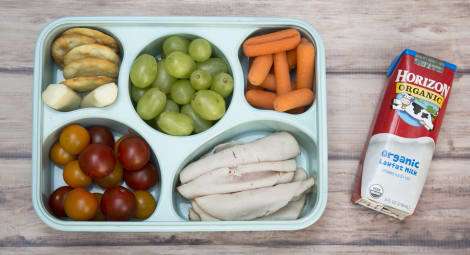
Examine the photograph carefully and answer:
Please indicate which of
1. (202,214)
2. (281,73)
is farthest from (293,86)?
(202,214)

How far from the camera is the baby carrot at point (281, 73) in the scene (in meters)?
1.03

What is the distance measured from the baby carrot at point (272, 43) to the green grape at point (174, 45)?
0.15 metres

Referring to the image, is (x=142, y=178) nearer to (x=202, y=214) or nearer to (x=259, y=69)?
(x=202, y=214)

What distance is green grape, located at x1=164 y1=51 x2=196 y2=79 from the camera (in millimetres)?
960

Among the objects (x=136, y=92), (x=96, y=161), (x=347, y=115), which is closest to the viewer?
(x=96, y=161)

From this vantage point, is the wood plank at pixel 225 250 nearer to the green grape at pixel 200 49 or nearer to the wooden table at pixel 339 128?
the wooden table at pixel 339 128

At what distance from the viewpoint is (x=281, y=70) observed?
3.41 feet

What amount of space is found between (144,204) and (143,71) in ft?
1.00

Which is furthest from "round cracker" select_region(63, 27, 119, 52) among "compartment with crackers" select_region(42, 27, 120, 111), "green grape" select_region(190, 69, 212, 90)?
"green grape" select_region(190, 69, 212, 90)

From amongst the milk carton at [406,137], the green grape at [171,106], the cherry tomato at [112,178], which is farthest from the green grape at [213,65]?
the milk carton at [406,137]

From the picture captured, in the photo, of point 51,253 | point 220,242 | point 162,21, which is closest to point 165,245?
point 220,242

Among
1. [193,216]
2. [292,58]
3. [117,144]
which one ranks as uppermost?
[292,58]

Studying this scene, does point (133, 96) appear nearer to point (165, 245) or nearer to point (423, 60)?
point (165, 245)

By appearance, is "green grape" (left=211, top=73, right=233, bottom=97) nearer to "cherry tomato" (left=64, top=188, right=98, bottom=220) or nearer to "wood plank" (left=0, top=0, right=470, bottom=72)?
"wood plank" (left=0, top=0, right=470, bottom=72)
